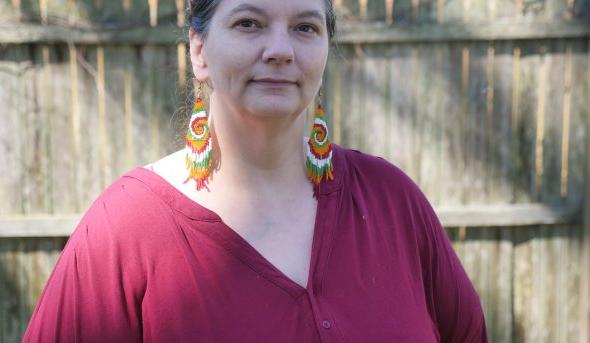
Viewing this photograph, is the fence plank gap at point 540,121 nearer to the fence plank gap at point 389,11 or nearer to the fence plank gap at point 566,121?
the fence plank gap at point 566,121

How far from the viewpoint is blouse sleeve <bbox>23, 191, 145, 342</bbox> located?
5.19 feet

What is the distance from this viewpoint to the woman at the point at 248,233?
1.59m

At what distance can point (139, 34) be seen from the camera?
354 centimetres

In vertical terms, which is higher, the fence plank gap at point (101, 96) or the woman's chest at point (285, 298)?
the fence plank gap at point (101, 96)

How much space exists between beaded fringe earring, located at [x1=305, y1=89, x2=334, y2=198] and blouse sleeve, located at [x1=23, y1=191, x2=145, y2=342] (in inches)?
18.4

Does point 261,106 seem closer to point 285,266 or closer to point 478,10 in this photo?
point 285,266

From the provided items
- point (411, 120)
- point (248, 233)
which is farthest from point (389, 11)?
point (248, 233)

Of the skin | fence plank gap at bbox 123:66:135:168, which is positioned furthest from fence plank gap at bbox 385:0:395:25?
the skin

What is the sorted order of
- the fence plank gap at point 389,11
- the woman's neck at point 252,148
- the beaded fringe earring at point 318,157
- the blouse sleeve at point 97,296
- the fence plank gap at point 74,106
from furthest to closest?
the fence plank gap at point 389,11 < the fence plank gap at point 74,106 < the beaded fringe earring at point 318,157 < the woman's neck at point 252,148 < the blouse sleeve at point 97,296

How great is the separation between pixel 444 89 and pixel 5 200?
2.02 meters

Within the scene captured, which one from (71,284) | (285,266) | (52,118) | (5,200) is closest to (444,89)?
(52,118)

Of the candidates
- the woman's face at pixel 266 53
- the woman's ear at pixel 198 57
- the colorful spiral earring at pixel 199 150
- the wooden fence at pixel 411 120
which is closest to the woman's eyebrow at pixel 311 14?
the woman's face at pixel 266 53

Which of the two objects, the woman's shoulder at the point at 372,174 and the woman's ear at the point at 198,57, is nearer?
the woman's ear at the point at 198,57

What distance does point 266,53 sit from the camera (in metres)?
1.60
